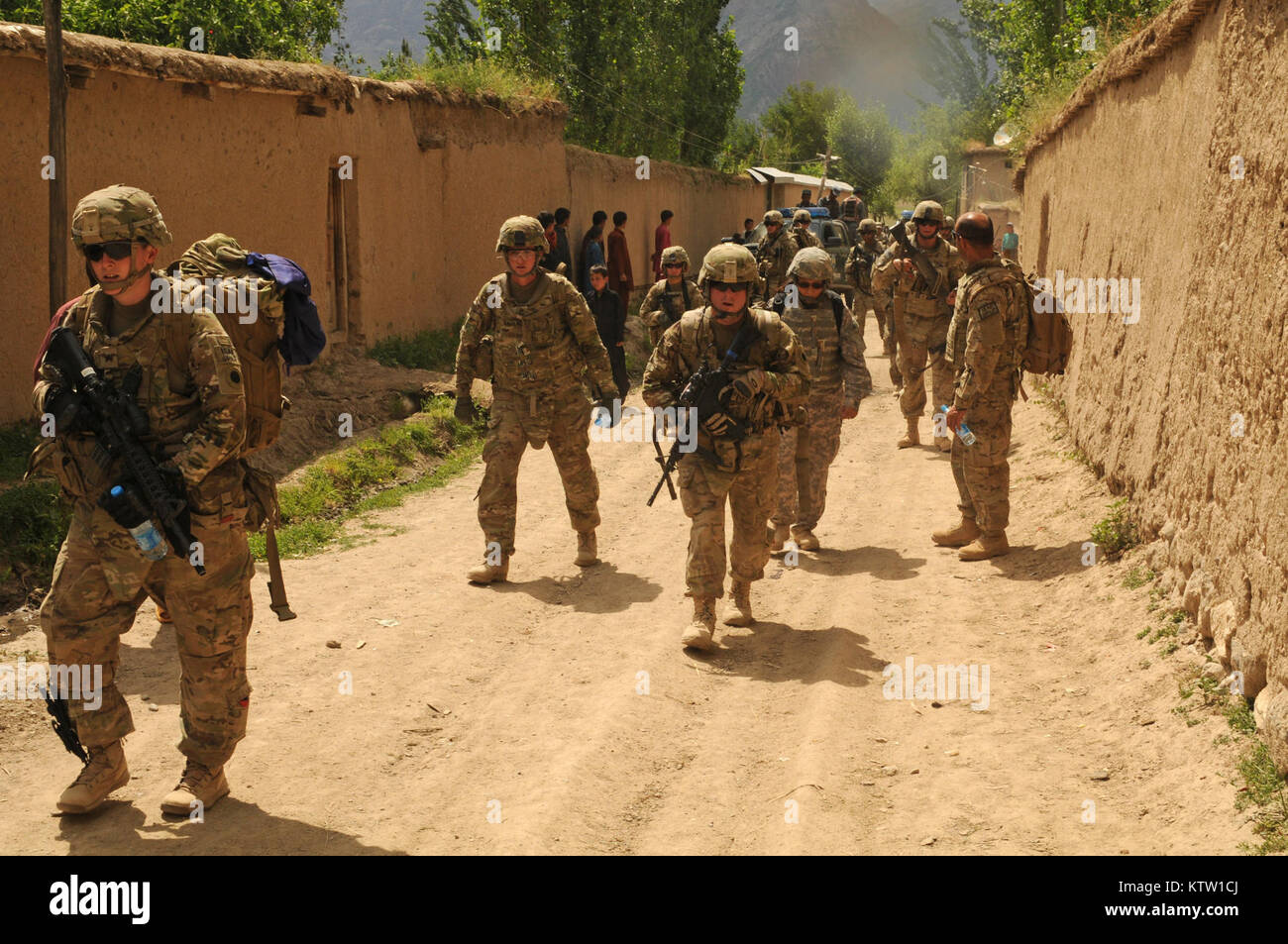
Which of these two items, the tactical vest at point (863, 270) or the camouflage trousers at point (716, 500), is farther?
the tactical vest at point (863, 270)

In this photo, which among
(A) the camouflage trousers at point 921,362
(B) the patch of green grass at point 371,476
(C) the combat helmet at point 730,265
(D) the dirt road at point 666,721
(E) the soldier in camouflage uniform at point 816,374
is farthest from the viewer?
(A) the camouflage trousers at point 921,362

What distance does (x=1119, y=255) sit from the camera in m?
8.38

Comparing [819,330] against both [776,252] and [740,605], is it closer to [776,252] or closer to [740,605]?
[740,605]

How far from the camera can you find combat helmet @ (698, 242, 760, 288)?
609 cm

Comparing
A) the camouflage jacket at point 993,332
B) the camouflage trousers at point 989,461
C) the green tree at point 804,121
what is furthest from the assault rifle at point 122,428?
the green tree at point 804,121

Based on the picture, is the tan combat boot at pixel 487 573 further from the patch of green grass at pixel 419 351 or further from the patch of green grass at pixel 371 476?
the patch of green grass at pixel 419 351

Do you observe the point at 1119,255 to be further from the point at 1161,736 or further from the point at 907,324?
the point at 1161,736

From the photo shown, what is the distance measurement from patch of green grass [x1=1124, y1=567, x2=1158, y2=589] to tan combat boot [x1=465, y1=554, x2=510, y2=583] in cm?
359

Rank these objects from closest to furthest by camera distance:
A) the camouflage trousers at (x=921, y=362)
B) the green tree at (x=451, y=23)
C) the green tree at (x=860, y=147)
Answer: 1. the camouflage trousers at (x=921, y=362)
2. the green tree at (x=451, y=23)
3. the green tree at (x=860, y=147)

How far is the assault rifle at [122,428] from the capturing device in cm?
413

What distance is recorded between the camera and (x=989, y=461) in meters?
7.79

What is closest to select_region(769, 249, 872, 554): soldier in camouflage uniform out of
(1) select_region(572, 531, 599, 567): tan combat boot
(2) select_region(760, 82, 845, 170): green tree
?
(1) select_region(572, 531, 599, 567): tan combat boot

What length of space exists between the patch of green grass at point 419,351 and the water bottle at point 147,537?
29.1 feet

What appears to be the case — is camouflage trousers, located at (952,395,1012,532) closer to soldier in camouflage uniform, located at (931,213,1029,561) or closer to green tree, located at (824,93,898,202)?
soldier in camouflage uniform, located at (931,213,1029,561)
